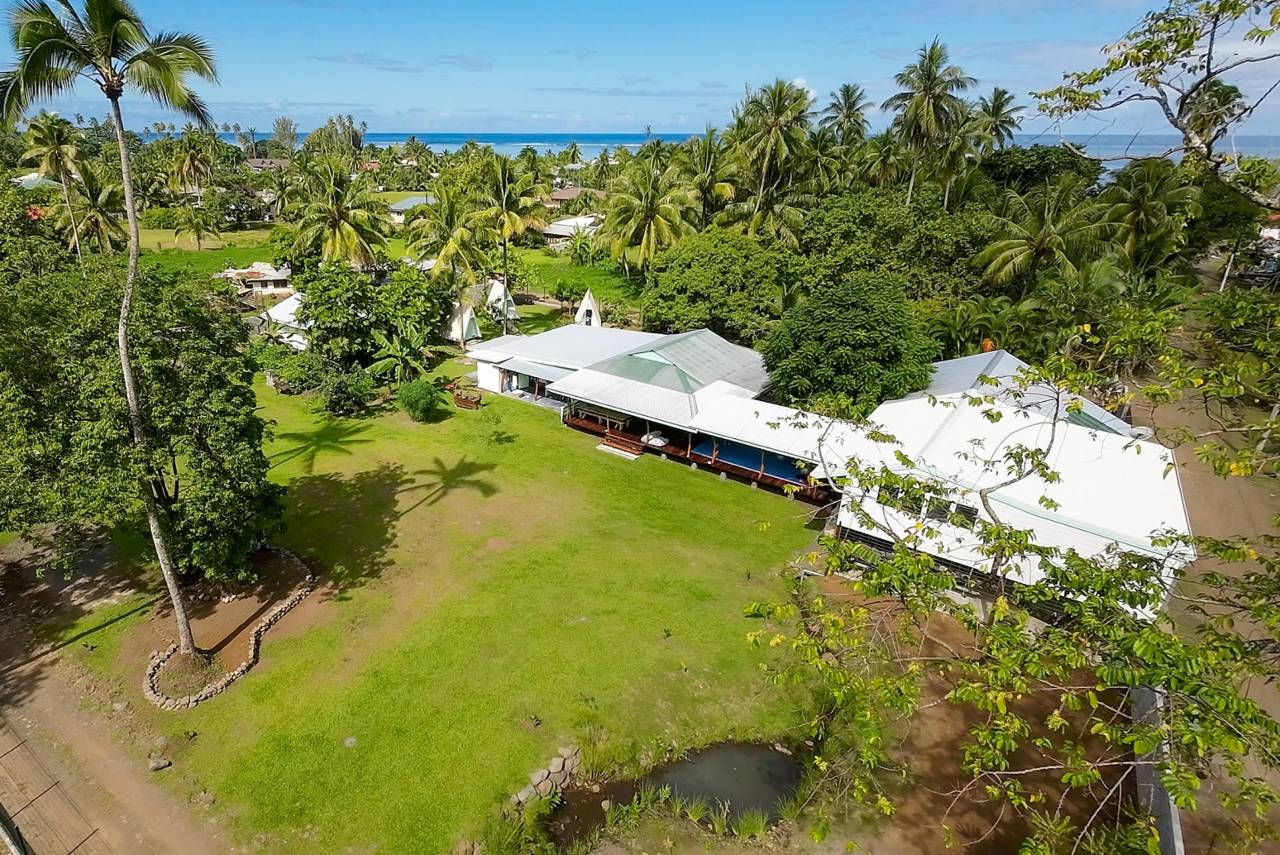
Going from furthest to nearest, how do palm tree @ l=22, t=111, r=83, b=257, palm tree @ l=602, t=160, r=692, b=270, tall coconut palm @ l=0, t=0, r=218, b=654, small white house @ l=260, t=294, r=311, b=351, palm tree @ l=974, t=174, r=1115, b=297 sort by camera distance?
palm tree @ l=602, t=160, r=692, b=270, palm tree @ l=22, t=111, r=83, b=257, small white house @ l=260, t=294, r=311, b=351, palm tree @ l=974, t=174, r=1115, b=297, tall coconut palm @ l=0, t=0, r=218, b=654

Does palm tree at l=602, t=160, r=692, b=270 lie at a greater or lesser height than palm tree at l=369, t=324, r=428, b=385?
greater

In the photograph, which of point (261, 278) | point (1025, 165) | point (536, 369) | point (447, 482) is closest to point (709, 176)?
point (536, 369)

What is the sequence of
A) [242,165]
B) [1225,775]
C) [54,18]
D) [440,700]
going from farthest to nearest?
[242,165], [440,700], [1225,775], [54,18]

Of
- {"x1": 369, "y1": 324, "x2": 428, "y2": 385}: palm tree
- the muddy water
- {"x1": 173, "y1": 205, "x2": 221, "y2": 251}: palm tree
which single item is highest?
{"x1": 173, "y1": 205, "x2": 221, "y2": 251}: palm tree

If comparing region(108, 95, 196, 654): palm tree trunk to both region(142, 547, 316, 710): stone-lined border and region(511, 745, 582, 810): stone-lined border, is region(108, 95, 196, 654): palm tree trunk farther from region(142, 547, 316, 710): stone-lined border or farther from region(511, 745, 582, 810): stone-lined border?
region(511, 745, 582, 810): stone-lined border

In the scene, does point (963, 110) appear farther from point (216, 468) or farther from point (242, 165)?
point (242, 165)

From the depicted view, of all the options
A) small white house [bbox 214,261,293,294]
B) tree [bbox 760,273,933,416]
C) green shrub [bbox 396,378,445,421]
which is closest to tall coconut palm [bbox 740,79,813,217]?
tree [bbox 760,273,933,416]

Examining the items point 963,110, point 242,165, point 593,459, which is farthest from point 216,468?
point 242,165
